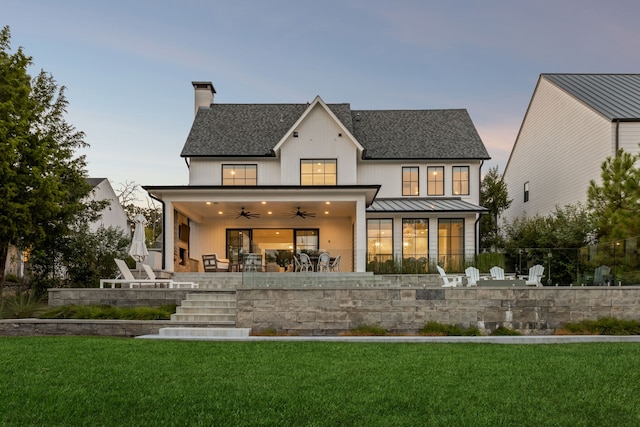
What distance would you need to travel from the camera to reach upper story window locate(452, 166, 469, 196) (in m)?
25.1

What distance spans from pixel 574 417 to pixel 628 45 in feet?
89.2

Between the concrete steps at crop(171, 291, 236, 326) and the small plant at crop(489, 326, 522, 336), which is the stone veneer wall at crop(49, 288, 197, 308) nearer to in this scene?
the concrete steps at crop(171, 291, 236, 326)

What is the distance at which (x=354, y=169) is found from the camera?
2398cm

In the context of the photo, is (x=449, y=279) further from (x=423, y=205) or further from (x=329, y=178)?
(x=329, y=178)

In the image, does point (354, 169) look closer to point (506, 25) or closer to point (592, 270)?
point (506, 25)

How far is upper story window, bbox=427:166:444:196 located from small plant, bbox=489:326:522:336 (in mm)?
13243

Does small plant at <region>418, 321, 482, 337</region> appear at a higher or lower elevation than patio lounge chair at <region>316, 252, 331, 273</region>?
lower

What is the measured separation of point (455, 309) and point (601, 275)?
450 centimetres

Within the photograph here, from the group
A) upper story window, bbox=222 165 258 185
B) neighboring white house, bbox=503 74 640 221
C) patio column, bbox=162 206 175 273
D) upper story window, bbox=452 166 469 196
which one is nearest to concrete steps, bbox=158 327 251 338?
patio column, bbox=162 206 175 273

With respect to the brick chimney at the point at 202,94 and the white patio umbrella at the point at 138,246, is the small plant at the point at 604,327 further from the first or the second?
the brick chimney at the point at 202,94

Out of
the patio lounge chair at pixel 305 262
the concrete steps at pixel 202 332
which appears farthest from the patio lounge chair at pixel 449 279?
the concrete steps at pixel 202 332

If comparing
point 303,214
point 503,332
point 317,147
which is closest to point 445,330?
point 503,332

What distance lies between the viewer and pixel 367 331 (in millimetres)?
12336

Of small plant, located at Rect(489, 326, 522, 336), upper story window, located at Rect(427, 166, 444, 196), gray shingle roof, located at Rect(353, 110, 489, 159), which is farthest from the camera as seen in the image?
gray shingle roof, located at Rect(353, 110, 489, 159)
